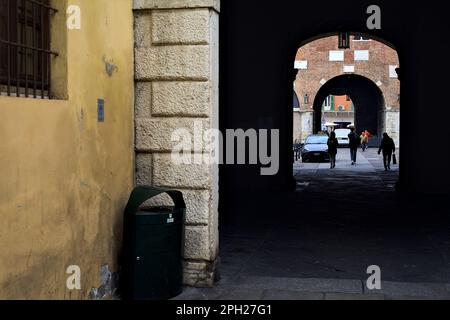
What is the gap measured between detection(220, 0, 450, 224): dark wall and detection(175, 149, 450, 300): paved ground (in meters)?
2.11

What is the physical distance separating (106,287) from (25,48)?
8.17 feet

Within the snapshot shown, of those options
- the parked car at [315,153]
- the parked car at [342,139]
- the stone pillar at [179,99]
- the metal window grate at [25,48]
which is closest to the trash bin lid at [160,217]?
the stone pillar at [179,99]

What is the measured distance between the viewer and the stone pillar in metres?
6.65

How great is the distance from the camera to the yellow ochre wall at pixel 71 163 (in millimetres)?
4539

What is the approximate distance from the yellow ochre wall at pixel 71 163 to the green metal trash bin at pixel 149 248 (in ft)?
0.67

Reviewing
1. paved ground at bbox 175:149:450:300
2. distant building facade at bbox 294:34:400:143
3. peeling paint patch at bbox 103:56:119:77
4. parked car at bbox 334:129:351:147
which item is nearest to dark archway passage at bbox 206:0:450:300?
paved ground at bbox 175:149:450:300

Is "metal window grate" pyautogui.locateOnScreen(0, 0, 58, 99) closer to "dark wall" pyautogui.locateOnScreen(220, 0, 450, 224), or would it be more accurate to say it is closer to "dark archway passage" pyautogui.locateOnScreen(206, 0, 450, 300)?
"dark archway passage" pyautogui.locateOnScreen(206, 0, 450, 300)

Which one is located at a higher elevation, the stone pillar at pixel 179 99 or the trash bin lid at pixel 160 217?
the stone pillar at pixel 179 99

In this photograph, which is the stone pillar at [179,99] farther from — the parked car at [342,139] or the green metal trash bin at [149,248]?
the parked car at [342,139]

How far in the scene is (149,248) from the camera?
615cm

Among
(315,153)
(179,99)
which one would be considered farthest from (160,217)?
(315,153)

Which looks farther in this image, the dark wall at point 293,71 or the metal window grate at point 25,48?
the dark wall at point 293,71

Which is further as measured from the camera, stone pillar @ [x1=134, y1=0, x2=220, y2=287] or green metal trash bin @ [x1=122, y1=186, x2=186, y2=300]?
stone pillar @ [x1=134, y1=0, x2=220, y2=287]
